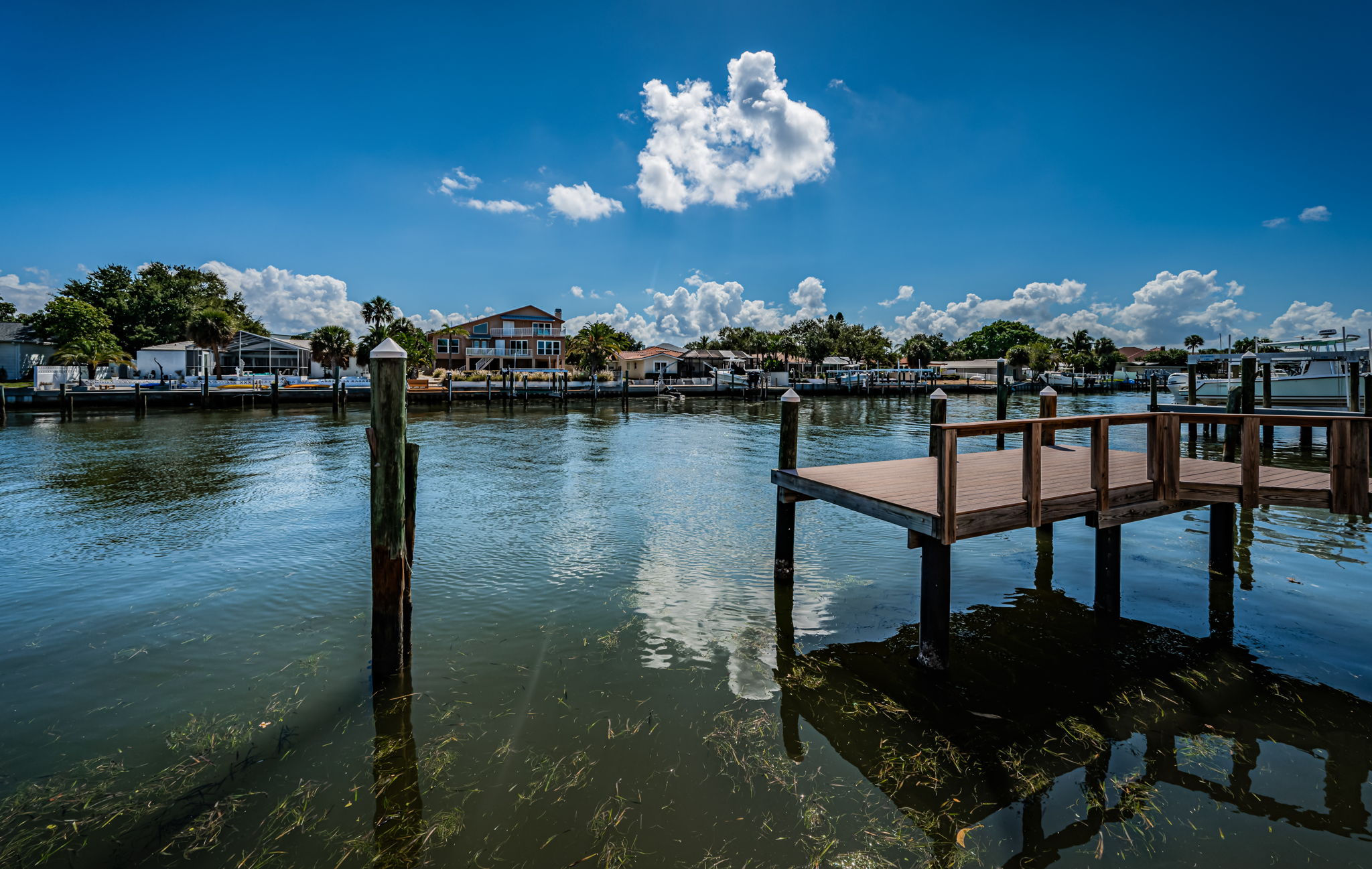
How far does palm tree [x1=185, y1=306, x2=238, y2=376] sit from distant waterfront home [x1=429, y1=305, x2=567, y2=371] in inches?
879

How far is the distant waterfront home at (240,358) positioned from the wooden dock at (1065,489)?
57883 mm

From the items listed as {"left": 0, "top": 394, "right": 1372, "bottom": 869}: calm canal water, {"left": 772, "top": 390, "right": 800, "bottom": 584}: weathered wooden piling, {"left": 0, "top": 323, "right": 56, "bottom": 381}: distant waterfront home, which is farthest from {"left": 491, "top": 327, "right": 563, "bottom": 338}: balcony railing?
{"left": 772, "top": 390, "right": 800, "bottom": 584}: weathered wooden piling

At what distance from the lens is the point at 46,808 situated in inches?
168

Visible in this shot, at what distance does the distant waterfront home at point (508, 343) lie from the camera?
74.9 metres

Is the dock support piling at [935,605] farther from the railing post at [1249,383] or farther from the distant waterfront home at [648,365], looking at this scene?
the distant waterfront home at [648,365]

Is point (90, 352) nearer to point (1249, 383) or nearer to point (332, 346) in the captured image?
point (332, 346)

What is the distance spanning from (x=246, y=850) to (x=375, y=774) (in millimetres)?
875

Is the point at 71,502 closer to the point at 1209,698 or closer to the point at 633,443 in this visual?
the point at 633,443

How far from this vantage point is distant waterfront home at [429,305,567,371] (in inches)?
2948

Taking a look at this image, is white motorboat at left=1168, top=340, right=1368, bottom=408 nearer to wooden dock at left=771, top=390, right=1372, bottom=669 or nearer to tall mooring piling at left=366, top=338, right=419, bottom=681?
wooden dock at left=771, top=390, right=1372, bottom=669

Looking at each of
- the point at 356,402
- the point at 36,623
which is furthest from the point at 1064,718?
the point at 356,402

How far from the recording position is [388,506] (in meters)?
5.80

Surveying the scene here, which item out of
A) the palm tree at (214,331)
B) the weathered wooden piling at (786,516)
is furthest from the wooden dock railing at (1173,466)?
the palm tree at (214,331)

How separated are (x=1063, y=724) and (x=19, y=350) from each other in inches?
2857
